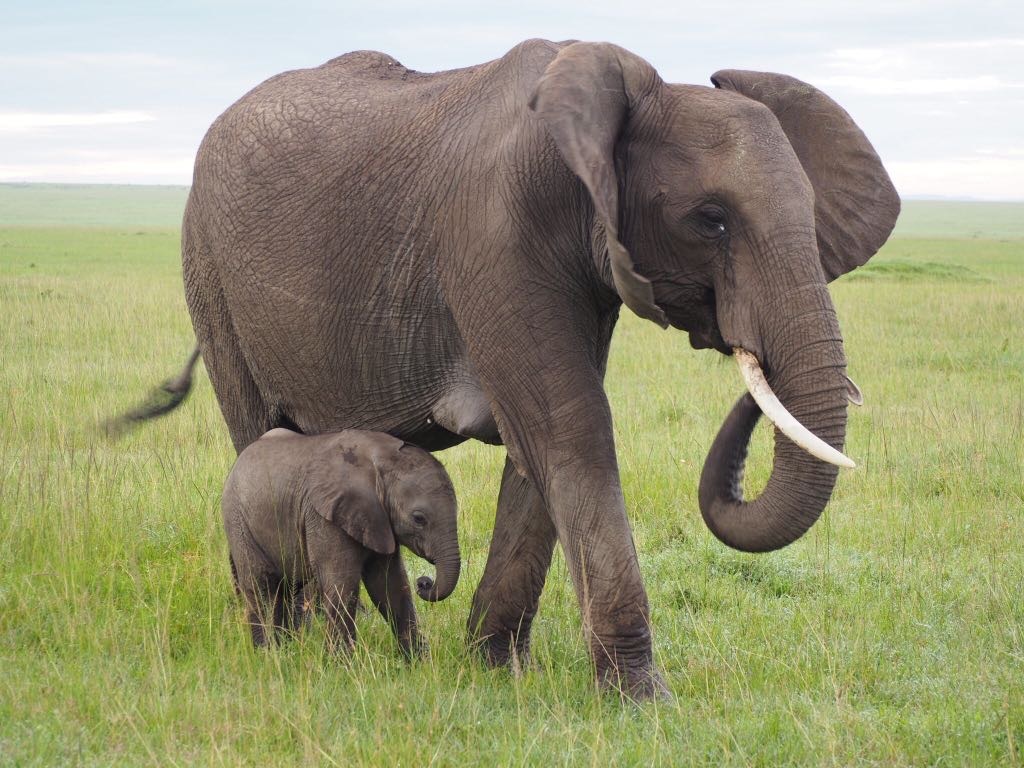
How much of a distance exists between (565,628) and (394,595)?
98 cm

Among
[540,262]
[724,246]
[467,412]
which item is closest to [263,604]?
[467,412]

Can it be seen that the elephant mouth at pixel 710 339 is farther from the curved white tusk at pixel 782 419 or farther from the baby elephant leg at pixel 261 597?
the baby elephant leg at pixel 261 597

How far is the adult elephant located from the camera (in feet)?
12.7

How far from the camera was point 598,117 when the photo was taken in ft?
12.9

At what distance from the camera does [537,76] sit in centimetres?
433

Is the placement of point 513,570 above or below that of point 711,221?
below

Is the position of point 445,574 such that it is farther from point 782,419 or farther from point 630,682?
point 782,419

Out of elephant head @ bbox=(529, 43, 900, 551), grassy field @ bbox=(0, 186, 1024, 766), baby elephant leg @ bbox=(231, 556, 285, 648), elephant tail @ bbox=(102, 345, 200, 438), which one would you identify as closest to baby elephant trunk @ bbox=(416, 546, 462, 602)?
grassy field @ bbox=(0, 186, 1024, 766)

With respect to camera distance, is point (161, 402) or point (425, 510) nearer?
point (425, 510)

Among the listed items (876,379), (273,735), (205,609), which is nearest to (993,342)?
(876,379)

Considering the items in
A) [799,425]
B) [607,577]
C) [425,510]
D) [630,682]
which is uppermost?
[799,425]

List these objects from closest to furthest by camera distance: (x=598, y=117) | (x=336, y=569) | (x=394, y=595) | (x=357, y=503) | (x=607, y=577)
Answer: (x=598, y=117) < (x=607, y=577) < (x=357, y=503) < (x=336, y=569) < (x=394, y=595)

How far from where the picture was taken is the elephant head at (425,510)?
15.1 ft

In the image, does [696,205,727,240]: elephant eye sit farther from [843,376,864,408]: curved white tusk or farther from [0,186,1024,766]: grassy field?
[0,186,1024,766]: grassy field
